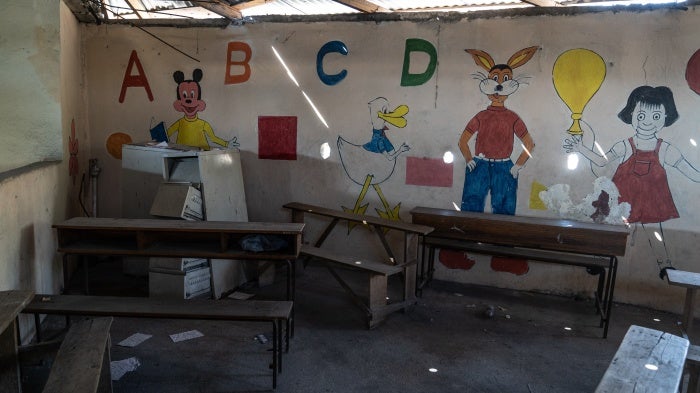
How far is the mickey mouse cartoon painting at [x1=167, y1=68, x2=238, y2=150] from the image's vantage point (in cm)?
602

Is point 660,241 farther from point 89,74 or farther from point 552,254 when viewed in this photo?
point 89,74

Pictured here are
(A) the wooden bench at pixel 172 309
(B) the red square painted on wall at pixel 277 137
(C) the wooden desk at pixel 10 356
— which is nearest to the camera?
(C) the wooden desk at pixel 10 356

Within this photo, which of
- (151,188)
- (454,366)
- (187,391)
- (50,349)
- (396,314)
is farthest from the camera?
(151,188)

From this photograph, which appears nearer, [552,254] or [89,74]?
[552,254]

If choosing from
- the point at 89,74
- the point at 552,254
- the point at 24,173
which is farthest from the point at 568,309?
the point at 89,74

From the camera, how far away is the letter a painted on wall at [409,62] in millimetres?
5316

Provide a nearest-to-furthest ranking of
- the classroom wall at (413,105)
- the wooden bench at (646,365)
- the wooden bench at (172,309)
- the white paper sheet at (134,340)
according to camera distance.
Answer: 1. the wooden bench at (646,365)
2. the wooden bench at (172,309)
3. the white paper sheet at (134,340)
4. the classroom wall at (413,105)

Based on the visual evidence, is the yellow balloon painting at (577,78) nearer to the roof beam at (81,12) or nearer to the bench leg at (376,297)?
the bench leg at (376,297)

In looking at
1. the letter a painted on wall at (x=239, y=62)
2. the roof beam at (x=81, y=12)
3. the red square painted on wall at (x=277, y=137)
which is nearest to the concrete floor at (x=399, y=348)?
the red square painted on wall at (x=277, y=137)

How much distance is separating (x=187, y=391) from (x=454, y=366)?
1876mm

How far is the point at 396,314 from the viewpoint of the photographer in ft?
15.2

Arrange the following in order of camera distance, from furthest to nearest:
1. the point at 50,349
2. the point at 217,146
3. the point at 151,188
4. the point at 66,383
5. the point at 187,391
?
1. the point at 217,146
2. the point at 151,188
3. the point at 187,391
4. the point at 50,349
5. the point at 66,383

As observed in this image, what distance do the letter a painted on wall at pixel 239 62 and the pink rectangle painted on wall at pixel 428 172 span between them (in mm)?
2171

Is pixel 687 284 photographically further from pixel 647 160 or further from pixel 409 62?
pixel 409 62
